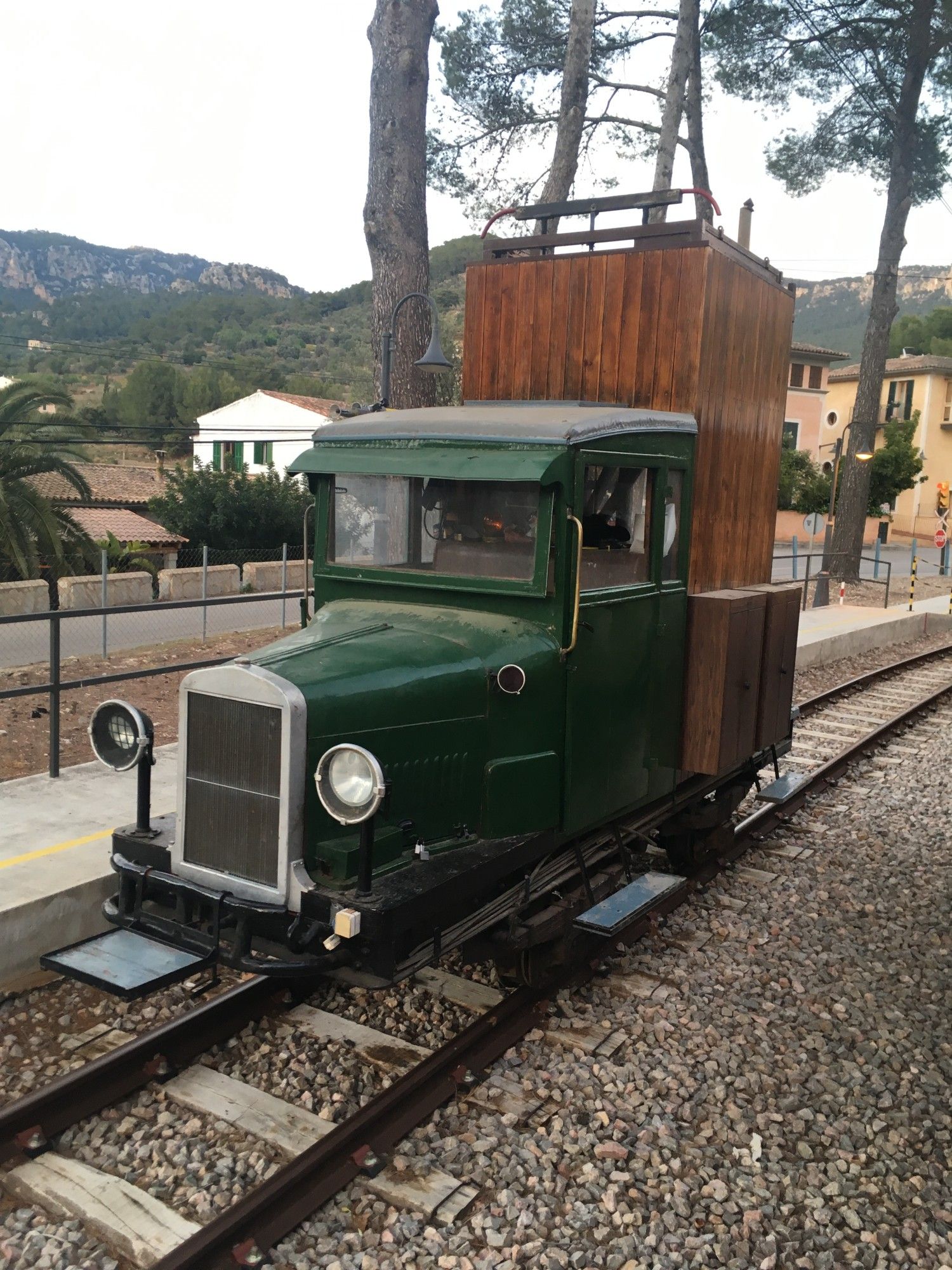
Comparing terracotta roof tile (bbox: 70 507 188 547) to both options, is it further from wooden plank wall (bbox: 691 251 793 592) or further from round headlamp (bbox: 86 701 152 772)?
round headlamp (bbox: 86 701 152 772)

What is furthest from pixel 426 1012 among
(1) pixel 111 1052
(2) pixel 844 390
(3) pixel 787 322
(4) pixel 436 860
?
(2) pixel 844 390

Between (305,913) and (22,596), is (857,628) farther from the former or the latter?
(305,913)

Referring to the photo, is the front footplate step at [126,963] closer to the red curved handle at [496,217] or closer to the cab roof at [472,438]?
the cab roof at [472,438]

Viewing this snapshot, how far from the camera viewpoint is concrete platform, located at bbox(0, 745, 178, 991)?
4652 millimetres

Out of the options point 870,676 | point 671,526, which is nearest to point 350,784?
point 671,526

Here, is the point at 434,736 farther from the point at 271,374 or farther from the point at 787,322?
the point at 271,374

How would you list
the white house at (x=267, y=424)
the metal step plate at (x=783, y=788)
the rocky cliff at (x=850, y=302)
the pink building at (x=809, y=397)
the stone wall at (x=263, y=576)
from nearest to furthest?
the metal step plate at (x=783, y=788) → the stone wall at (x=263, y=576) → the white house at (x=267, y=424) → the pink building at (x=809, y=397) → the rocky cliff at (x=850, y=302)

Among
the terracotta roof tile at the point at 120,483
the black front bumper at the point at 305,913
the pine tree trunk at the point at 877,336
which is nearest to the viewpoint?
the black front bumper at the point at 305,913

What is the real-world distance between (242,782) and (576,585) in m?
1.62

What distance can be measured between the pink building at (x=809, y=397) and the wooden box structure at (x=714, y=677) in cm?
4593

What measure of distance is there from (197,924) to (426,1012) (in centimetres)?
127

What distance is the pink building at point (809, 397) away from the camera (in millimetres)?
49469

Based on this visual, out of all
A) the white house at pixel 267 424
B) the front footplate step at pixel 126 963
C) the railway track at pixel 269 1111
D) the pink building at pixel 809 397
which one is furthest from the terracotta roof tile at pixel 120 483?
the front footplate step at pixel 126 963

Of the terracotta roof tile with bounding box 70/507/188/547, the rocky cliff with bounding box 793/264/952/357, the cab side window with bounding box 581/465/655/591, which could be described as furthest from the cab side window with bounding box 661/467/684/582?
the rocky cliff with bounding box 793/264/952/357
